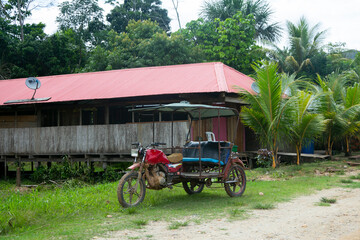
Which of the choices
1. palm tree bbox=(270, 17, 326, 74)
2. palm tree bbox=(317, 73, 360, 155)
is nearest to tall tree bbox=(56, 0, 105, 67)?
palm tree bbox=(270, 17, 326, 74)

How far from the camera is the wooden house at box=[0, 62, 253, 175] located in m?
13.5

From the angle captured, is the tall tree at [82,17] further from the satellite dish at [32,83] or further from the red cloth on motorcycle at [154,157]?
the red cloth on motorcycle at [154,157]

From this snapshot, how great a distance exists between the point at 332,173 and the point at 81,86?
32.6ft

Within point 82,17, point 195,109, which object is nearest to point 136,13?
point 82,17

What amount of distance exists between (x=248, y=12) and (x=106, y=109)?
17001mm

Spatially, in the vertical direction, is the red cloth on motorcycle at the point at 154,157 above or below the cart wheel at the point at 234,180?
above

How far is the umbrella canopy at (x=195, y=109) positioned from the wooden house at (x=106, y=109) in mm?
4070

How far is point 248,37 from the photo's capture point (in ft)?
81.3

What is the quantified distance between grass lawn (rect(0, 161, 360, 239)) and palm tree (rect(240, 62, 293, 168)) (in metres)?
3.23

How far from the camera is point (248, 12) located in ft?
93.0

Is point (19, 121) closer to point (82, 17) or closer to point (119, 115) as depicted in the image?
point (119, 115)

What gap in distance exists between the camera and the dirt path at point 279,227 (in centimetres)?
473

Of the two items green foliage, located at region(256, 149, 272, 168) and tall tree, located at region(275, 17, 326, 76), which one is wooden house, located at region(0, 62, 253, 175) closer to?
green foliage, located at region(256, 149, 272, 168)

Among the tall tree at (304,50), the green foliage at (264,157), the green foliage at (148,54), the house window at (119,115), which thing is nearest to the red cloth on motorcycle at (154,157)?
the green foliage at (264,157)
